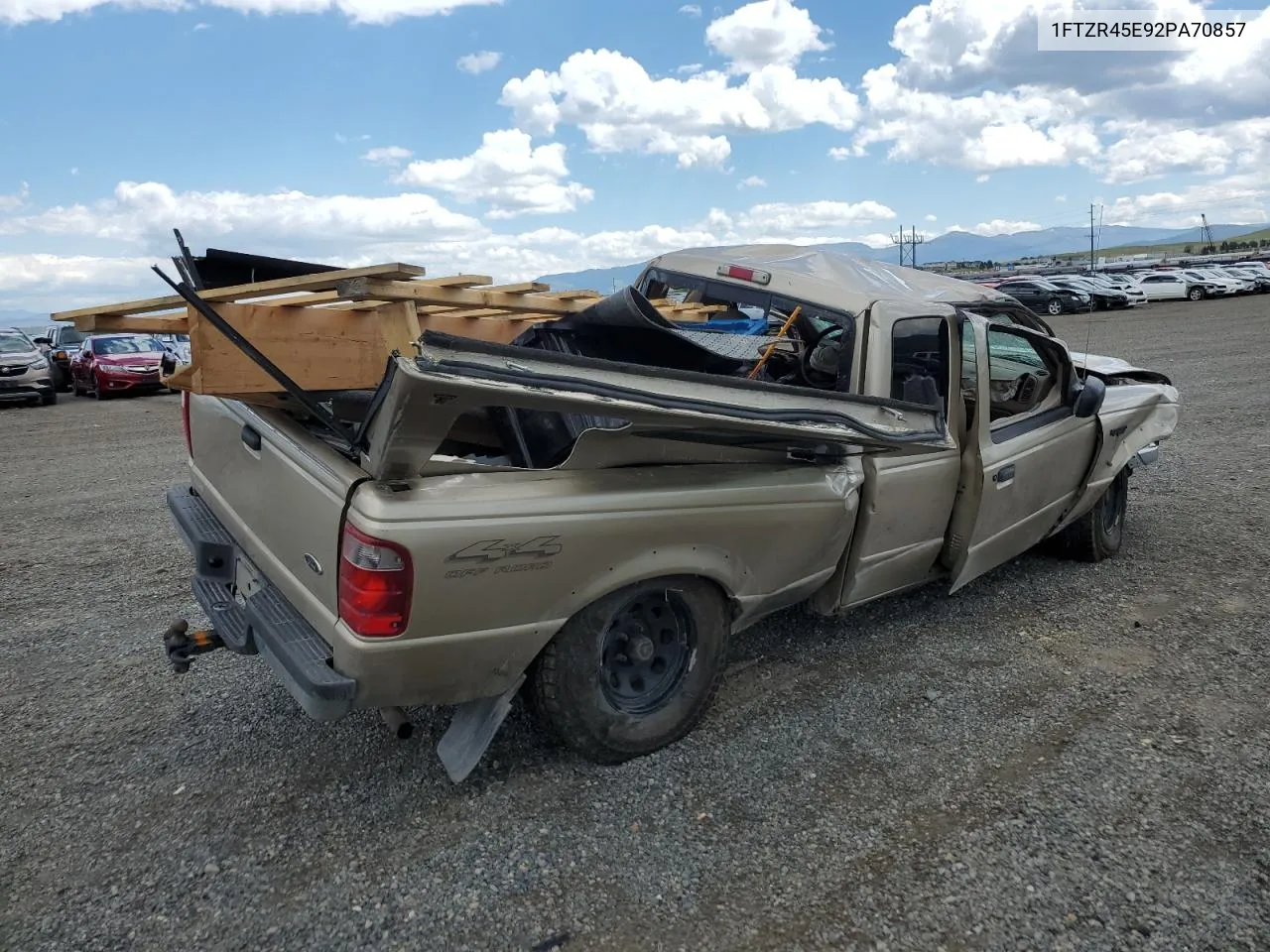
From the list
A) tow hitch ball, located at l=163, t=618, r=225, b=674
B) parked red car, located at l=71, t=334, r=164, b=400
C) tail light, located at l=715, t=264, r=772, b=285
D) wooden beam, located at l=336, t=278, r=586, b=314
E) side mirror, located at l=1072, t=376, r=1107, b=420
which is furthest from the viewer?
parked red car, located at l=71, t=334, r=164, b=400

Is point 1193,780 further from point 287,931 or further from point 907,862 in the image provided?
point 287,931

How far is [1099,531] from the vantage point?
521cm

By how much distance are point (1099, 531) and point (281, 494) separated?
4.55 meters

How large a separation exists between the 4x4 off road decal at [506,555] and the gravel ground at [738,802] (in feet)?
2.89

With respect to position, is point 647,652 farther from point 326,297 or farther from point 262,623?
point 326,297

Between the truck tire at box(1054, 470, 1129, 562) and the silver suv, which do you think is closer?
the truck tire at box(1054, 470, 1129, 562)

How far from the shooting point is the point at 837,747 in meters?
3.27

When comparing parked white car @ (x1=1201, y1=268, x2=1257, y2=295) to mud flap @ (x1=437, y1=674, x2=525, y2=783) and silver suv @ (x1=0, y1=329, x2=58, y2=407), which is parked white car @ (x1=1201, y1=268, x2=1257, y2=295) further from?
mud flap @ (x1=437, y1=674, x2=525, y2=783)

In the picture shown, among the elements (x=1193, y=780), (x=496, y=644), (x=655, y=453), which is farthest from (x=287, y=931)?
(x=1193, y=780)

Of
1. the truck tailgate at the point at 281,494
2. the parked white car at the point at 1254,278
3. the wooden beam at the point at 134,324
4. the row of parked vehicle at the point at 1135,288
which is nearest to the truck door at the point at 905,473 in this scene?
the truck tailgate at the point at 281,494

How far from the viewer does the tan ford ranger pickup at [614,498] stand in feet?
8.18

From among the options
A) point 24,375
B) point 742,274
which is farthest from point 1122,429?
point 24,375

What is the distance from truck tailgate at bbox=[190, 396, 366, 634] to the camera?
2.64m

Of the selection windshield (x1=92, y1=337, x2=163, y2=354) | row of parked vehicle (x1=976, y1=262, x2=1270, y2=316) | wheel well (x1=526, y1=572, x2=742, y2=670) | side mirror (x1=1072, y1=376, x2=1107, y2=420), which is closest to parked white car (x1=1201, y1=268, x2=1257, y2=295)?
row of parked vehicle (x1=976, y1=262, x2=1270, y2=316)
